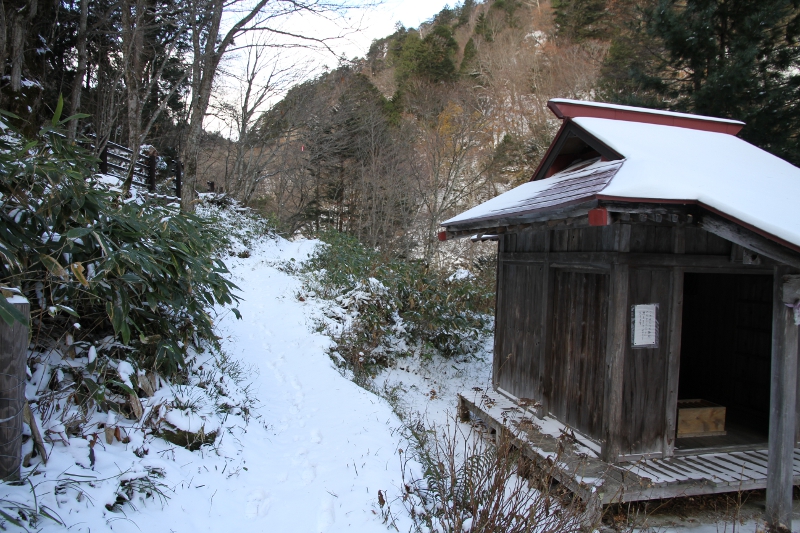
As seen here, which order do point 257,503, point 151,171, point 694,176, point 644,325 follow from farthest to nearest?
1. point 151,171
2. point 644,325
3. point 694,176
4. point 257,503

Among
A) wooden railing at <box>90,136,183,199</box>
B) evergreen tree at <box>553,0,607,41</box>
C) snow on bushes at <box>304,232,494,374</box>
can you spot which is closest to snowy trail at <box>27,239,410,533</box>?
snow on bushes at <box>304,232,494,374</box>

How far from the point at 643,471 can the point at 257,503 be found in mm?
3364

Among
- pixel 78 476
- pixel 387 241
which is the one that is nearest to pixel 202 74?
pixel 387 241

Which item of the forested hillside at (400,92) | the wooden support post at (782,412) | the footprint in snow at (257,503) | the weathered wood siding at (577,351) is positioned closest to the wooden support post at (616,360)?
the weathered wood siding at (577,351)

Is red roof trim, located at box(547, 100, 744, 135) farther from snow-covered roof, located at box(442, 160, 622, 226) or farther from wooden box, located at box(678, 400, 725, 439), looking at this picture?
wooden box, located at box(678, 400, 725, 439)

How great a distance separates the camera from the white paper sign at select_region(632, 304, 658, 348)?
416 cm

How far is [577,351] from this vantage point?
15.6ft

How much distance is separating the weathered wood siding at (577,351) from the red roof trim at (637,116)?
6.67 feet

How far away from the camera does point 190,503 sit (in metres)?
2.63

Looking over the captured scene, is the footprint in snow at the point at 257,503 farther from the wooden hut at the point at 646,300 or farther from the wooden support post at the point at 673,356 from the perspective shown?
the wooden support post at the point at 673,356

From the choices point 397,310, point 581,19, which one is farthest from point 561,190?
point 581,19

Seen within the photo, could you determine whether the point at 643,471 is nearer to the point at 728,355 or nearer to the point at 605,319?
the point at 605,319

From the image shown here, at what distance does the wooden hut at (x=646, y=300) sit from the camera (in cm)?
363

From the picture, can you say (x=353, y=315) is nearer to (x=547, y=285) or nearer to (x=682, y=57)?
(x=547, y=285)
